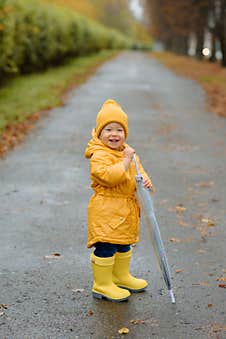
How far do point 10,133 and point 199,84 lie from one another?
44.3ft

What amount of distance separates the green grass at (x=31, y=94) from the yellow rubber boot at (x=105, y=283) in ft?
24.0

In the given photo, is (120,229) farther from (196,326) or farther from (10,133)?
(10,133)

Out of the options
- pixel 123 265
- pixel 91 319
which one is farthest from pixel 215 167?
pixel 91 319

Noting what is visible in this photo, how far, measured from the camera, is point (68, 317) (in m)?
4.12

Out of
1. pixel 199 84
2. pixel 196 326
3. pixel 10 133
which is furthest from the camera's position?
pixel 199 84

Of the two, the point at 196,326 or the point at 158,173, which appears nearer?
the point at 196,326

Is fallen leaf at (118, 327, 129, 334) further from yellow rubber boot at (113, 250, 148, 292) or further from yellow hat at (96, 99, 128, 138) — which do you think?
yellow hat at (96, 99, 128, 138)

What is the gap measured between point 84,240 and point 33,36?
1870 cm

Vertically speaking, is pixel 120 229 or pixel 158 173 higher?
pixel 120 229

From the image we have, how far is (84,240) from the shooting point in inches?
227

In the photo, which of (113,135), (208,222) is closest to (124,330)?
(113,135)

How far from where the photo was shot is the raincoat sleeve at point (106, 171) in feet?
13.8

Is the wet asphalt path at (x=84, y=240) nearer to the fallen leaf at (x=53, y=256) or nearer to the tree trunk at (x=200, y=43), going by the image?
the fallen leaf at (x=53, y=256)

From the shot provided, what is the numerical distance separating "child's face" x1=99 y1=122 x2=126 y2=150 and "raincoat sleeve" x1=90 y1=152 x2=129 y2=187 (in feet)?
0.32
